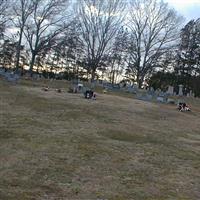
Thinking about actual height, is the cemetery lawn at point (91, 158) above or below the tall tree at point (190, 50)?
below

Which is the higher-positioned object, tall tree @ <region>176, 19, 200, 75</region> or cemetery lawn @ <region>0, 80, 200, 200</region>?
tall tree @ <region>176, 19, 200, 75</region>

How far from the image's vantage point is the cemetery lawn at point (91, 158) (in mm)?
8648

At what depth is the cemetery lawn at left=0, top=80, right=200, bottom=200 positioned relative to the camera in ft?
28.4

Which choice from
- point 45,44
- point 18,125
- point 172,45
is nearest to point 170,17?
point 172,45

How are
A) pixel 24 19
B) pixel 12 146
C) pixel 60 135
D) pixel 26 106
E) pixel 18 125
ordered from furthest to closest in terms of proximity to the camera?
pixel 24 19, pixel 26 106, pixel 18 125, pixel 60 135, pixel 12 146

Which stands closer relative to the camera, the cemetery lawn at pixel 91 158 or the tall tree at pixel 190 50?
the cemetery lawn at pixel 91 158

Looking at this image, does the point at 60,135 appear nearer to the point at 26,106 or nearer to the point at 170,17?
the point at 26,106

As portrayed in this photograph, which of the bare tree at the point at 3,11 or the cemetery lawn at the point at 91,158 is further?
the bare tree at the point at 3,11

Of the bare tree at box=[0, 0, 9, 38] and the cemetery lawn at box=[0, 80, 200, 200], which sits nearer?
the cemetery lawn at box=[0, 80, 200, 200]

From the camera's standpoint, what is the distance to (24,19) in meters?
48.1

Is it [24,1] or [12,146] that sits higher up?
[24,1]

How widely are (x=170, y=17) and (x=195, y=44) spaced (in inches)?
303

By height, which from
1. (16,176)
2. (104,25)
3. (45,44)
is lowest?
(16,176)

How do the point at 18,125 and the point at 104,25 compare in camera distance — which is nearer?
the point at 18,125
